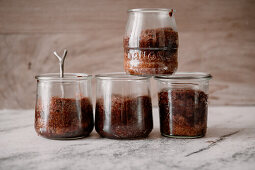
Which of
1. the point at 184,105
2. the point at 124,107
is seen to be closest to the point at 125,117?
the point at 124,107

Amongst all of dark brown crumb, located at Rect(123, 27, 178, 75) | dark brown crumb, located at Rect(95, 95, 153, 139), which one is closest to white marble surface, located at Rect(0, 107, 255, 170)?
dark brown crumb, located at Rect(95, 95, 153, 139)

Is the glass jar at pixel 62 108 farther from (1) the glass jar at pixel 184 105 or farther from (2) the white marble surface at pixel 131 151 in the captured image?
(1) the glass jar at pixel 184 105

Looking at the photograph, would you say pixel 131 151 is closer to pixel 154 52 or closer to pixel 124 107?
pixel 124 107

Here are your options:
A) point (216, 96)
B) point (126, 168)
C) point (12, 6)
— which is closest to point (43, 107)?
point (126, 168)

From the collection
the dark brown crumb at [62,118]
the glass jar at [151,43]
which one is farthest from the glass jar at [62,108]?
the glass jar at [151,43]

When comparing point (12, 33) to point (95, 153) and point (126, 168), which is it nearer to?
point (95, 153)

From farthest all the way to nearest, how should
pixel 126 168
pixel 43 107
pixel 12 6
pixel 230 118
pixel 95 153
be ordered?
pixel 12 6
pixel 230 118
pixel 43 107
pixel 95 153
pixel 126 168
